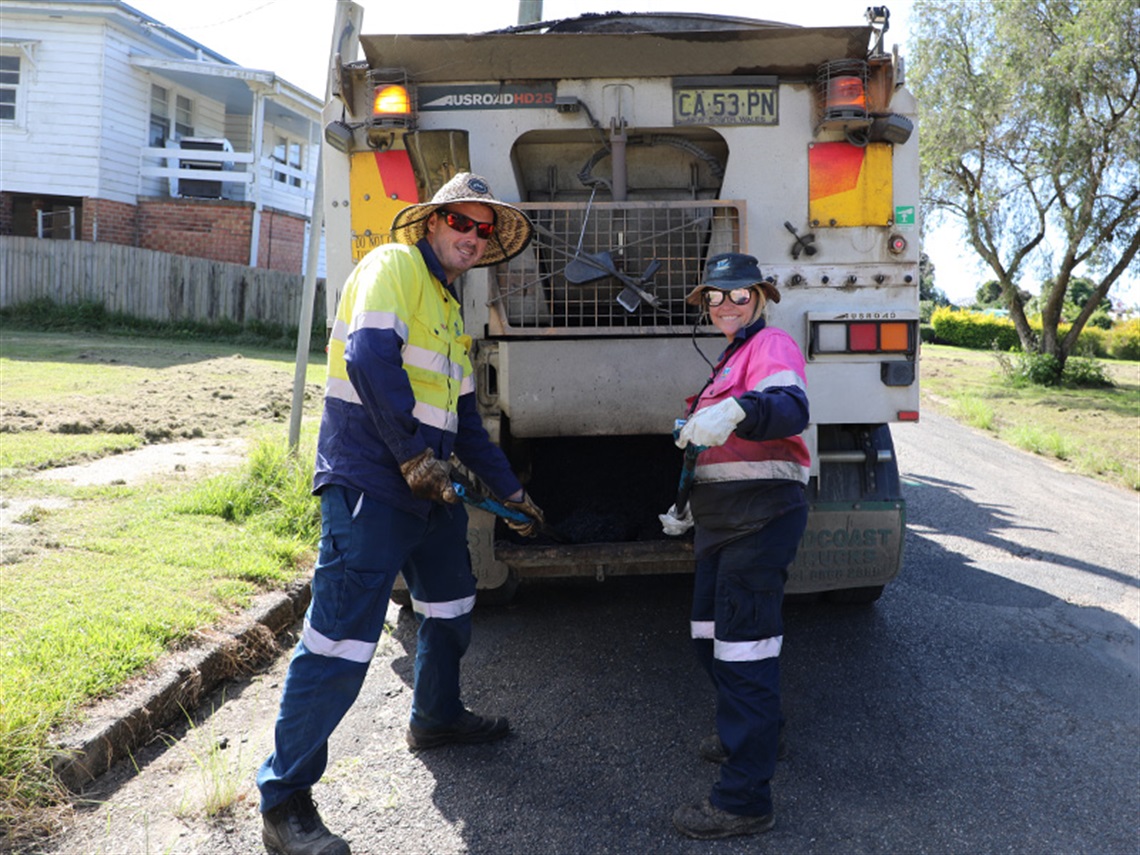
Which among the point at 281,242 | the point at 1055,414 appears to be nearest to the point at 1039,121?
the point at 1055,414

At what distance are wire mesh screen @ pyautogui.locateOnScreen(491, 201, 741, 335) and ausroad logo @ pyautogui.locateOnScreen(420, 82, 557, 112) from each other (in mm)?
474

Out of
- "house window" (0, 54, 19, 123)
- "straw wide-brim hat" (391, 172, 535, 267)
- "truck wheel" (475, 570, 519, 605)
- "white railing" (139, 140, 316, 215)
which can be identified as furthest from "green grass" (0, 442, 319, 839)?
"house window" (0, 54, 19, 123)

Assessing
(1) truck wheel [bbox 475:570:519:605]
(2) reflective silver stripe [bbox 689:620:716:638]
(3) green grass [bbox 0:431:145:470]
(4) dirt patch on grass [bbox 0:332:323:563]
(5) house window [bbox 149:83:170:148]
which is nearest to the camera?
(2) reflective silver stripe [bbox 689:620:716:638]

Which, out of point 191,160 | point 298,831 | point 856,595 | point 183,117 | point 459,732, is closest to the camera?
point 298,831

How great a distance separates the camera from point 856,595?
4.72 m

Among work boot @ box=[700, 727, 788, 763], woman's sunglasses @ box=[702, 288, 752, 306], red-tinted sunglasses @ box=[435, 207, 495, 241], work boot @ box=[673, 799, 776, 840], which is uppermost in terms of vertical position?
red-tinted sunglasses @ box=[435, 207, 495, 241]

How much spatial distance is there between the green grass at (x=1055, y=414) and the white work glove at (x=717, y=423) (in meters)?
8.39

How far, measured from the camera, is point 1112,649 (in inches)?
176

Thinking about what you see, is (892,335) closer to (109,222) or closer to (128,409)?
(128,409)

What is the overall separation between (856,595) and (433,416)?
261 centimetres

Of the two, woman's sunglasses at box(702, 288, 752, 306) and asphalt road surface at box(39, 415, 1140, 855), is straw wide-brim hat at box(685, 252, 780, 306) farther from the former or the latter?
asphalt road surface at box(39, 415, 1140, 855)

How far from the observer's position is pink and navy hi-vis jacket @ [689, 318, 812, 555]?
2.91 m

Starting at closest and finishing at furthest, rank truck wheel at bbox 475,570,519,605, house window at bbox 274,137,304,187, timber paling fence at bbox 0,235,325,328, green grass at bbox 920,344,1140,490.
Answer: truck wheel at bbox 475,570,519,605
green grass at bbox 920,344,1140,490
timber paling fence at bbox 0,235,325,328
house window at bbox 274,137,304,187

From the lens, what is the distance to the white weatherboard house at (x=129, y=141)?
736 inches
